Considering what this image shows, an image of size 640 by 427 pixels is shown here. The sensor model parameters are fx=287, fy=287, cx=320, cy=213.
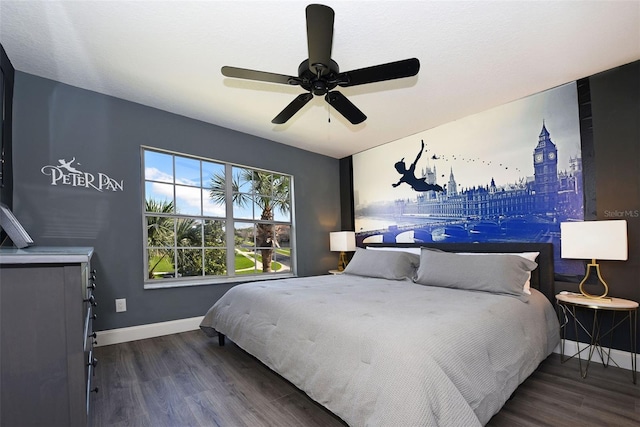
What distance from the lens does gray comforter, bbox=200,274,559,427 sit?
1.26 meters

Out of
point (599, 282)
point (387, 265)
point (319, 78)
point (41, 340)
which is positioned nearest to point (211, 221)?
point (387, 265)

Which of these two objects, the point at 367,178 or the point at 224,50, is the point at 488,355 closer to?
the point at 224,50

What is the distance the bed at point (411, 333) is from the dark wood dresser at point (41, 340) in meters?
1.12

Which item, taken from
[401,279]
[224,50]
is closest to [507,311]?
[401,279]

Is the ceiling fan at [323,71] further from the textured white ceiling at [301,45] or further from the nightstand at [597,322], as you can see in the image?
Answer: the nightstand at [597,322]

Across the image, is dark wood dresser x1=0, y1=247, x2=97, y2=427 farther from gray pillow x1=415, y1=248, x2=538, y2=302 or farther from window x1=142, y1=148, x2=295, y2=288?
gray pillow x1=415, y1=248, x2=538, y2=302

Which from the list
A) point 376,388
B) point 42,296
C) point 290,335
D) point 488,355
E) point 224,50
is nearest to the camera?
point 42,296

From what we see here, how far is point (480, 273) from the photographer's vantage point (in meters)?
2.50

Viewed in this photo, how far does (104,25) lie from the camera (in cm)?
198

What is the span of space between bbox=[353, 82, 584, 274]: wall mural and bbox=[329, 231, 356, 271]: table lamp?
369mm

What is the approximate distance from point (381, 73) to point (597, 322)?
2.83 meters

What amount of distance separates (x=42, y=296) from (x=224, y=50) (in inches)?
77.9

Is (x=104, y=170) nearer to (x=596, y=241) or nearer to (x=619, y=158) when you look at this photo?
(x=596, y=241)

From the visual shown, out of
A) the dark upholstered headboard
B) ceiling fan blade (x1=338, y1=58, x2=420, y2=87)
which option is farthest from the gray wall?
the dark upholstered headboard
